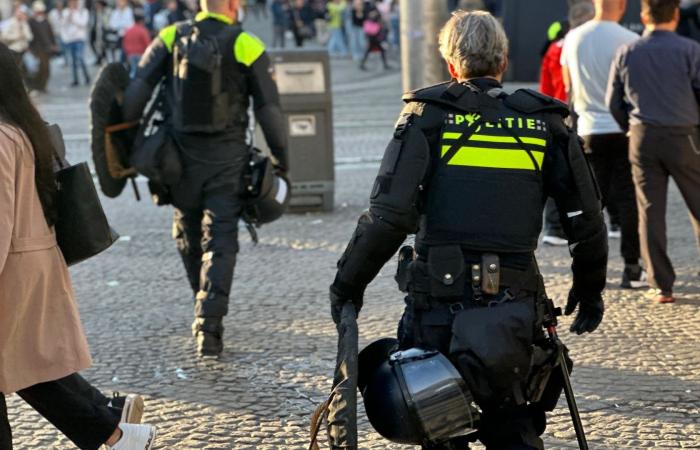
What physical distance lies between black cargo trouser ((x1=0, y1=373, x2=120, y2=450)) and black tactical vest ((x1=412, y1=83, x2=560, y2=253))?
1.54 m

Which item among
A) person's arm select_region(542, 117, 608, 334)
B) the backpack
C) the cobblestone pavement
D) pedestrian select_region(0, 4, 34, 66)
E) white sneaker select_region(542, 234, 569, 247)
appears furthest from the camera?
pedestrian select_region(0, 4, 34, 66)

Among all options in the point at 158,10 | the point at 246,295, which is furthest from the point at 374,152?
the point at 158,10

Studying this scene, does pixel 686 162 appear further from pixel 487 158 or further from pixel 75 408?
pixel 75 408

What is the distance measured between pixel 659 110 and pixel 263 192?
2304 mm

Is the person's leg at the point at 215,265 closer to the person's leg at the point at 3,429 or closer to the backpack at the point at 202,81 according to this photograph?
the backpack at the point at 202,81

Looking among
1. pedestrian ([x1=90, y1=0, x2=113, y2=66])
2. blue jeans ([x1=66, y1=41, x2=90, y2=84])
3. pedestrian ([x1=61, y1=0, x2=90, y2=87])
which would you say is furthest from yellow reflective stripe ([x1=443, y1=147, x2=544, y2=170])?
pedestrian ([x1=90, y1=0, x2=113, y2=66])

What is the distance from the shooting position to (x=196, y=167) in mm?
6422

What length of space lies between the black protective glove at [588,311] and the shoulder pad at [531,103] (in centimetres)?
64

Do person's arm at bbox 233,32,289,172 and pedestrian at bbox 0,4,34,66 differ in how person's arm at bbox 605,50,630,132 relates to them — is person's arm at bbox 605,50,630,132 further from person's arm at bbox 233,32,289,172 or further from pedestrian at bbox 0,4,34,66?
pedestrian at bbox 0,4,34,66

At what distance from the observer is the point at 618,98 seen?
7125 mm

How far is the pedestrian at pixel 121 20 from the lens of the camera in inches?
1030

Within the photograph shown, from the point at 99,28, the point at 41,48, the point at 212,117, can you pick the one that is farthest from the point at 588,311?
→ the point at 99,28

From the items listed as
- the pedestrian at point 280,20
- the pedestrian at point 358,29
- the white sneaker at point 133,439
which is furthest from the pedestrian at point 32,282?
the pedestrian at point 280,20

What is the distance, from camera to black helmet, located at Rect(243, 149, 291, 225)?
6.46 meters
